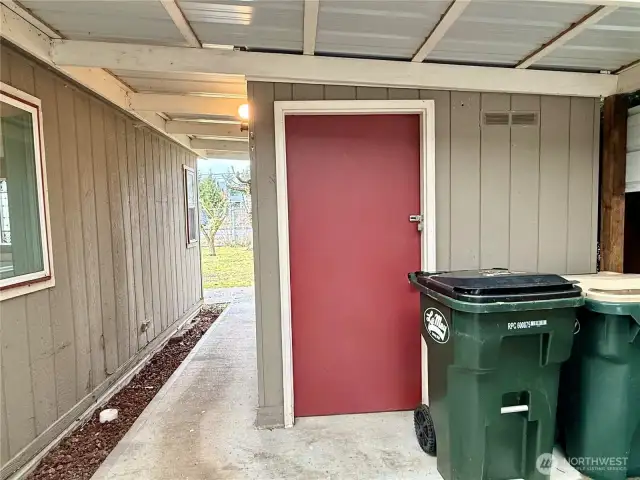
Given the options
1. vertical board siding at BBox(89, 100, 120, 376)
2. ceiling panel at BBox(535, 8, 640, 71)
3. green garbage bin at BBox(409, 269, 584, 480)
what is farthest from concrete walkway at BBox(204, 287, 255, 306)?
ceiling panel at BBox(535, 8, 640, 71)

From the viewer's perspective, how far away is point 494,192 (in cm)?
259

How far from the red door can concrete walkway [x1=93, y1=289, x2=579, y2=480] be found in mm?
218

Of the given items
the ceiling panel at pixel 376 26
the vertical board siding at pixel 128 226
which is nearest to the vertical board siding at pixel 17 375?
the vertical board siding at pixel 128 226

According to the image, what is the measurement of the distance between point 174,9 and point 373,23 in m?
0.97

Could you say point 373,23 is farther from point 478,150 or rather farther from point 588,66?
point 588,66

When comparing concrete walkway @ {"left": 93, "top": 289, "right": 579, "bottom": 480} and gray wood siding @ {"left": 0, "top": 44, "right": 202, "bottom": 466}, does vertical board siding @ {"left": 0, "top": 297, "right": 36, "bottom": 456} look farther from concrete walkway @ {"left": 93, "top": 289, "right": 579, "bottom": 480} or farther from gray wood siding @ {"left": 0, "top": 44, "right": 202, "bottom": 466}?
concrete walkway @ {"left": 93, "top": 289, "right": 579, "bottom": 480}

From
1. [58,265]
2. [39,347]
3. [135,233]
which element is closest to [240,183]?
[135,233]

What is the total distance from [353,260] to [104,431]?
6.87 ft

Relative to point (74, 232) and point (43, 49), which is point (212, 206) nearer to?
point (74, 232)

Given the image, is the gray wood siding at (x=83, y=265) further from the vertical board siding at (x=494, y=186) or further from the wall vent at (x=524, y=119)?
the wall vent at (x=524, y=119)

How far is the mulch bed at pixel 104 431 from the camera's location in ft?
7.14

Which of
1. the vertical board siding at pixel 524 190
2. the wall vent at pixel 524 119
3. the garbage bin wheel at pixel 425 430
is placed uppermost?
the wall vent at pixel 524 119

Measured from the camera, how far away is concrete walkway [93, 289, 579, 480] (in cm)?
204

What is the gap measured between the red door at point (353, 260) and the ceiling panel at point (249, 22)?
49cm
